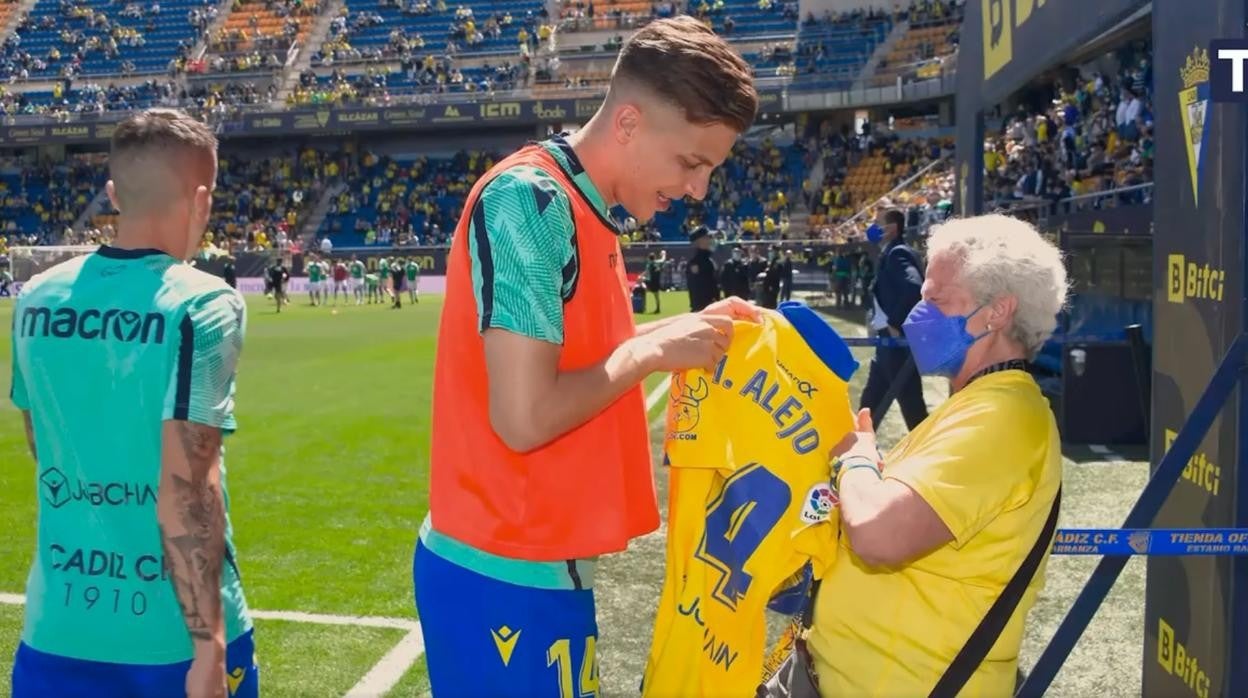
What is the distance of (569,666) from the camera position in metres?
2.00

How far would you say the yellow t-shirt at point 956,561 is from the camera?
2256 millimetres

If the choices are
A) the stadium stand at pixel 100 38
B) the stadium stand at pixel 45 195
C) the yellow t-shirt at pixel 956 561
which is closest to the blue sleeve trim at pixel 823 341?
the yellow t-shirt at pixel 956 561

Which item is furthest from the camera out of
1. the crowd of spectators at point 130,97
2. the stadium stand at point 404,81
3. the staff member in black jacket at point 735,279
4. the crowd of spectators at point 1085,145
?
the crowd of spectators at point 130,97

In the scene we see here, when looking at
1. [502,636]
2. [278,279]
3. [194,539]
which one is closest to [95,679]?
[194,539]

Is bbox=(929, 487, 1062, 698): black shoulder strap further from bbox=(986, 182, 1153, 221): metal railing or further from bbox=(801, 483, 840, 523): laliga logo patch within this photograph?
bbox=(986, 182, 1153, 221): metal railing

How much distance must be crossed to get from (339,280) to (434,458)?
34.3 meters

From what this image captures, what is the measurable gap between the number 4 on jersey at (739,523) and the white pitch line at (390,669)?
2323 millimetres

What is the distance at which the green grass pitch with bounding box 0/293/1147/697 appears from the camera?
4.60 meters

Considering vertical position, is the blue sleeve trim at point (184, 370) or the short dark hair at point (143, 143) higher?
the short dark hair at point (143, 143)

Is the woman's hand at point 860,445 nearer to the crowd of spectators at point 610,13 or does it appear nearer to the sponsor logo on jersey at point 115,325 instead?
the sponsor logo on jersey at point 115,325

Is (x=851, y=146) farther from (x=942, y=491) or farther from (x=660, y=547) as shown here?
(x=942, y=491)

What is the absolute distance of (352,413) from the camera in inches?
451

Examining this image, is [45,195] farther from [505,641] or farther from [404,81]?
[505,641]

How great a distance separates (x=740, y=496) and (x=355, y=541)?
4695 millimetres
